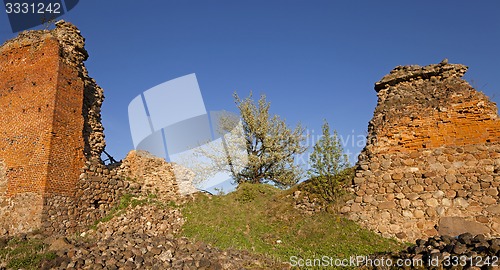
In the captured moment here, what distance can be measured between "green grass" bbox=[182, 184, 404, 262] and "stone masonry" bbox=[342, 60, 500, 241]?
0.88 metres

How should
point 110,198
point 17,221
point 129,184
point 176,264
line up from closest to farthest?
point 176,264
point 17,221
point 110,198
point 129,184

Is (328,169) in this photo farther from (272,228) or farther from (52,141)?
(52,141)

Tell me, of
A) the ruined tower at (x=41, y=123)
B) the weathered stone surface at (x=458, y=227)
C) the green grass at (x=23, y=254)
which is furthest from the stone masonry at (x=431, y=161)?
the ruined tower at (x=41, y=123)

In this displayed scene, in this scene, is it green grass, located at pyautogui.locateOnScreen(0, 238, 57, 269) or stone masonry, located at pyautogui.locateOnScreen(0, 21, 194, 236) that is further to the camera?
stone masonry, located at pyautogui.locateOnScreen(0, 21, 194, 236)

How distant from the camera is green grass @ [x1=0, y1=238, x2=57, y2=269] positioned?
8.13 meters

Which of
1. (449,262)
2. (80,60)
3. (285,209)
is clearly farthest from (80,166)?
(449,262)

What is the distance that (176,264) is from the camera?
29.0 ft

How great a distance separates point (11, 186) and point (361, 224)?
41.4 ft

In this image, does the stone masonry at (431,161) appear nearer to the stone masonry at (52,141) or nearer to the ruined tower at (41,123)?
the stone masonry at (52,141)

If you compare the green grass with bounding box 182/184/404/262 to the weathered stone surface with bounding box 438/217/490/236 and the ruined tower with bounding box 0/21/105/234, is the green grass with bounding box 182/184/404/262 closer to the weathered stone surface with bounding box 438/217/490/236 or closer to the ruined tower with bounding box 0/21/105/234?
the weathered stone surface with bounding box 438/217/490/236

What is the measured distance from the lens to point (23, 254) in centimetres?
882

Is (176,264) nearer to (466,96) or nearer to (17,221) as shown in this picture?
(17,221)

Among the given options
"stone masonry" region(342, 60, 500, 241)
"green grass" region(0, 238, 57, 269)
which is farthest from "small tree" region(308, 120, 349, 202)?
"green grass" region(0, 238, 57, 269)

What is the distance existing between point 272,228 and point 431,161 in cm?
623
